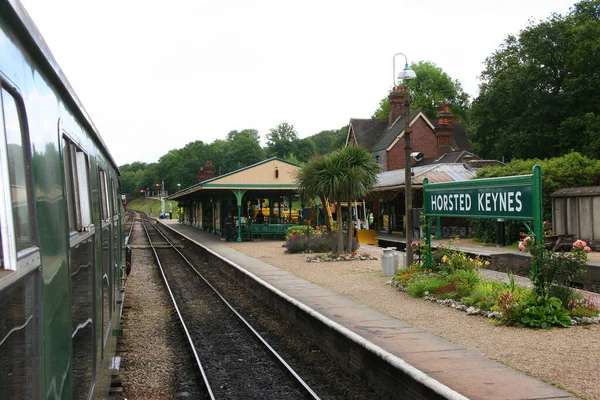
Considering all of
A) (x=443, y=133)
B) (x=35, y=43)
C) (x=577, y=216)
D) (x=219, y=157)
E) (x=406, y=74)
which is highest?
(x=219, y=157)

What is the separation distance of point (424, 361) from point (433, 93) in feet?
216

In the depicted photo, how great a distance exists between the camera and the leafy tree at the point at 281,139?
114 meters

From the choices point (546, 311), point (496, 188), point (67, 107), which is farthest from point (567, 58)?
point (67, 107)

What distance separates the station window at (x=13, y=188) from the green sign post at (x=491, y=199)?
8538mm

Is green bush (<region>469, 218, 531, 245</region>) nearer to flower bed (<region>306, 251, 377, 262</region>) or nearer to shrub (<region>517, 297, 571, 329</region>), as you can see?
flower bed (<region>306, 251, 377, 262</region>)

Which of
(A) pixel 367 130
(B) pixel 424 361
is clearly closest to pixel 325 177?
(B) pixel 424 361

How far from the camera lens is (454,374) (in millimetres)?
6113

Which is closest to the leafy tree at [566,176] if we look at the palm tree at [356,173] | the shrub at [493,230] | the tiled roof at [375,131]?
the shrub at [493,230]

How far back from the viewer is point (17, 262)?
1789 mm

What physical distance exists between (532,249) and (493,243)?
52.1ft

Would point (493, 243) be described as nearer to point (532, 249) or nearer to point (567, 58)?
point (532, 249)

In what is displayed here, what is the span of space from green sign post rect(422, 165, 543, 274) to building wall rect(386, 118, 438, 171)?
111ft

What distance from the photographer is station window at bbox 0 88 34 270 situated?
1.74 metres

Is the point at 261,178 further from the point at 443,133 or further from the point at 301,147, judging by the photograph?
the point at 301,147
